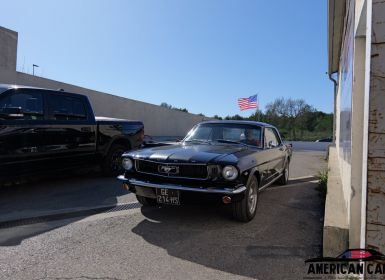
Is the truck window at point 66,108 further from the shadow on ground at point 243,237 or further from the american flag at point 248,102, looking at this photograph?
the american flag at point 248,102

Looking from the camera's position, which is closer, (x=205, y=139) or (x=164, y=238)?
(x=164, y=238)

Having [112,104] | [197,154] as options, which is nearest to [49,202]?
[197,154]

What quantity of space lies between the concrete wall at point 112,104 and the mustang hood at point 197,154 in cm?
1029

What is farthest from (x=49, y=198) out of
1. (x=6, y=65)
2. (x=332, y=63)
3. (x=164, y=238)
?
(x=332, y=63)

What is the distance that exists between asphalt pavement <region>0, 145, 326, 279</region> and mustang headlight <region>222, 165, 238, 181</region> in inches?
18.4

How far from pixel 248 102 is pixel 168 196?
2564 cm

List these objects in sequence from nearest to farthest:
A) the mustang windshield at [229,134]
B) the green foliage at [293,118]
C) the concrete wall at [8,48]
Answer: the mustang windshield at [229,134] < the concrete wall at [8,48] < the green foliage at [293,118]

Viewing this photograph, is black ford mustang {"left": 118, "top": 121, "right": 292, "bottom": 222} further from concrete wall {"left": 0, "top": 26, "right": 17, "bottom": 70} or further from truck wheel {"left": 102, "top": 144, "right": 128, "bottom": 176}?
concrete wall {"left": 0, "top": 26, "right": 17, "bottom": 70}

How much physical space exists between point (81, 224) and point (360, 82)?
3.91 m

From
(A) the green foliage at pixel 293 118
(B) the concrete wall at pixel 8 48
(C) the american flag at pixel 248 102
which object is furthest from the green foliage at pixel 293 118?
(B) the concrete wall at pixel 8 48

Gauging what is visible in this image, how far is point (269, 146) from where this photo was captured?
250 inches

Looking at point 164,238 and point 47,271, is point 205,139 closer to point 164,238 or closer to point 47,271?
point 164,238

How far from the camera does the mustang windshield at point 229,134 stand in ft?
19.6

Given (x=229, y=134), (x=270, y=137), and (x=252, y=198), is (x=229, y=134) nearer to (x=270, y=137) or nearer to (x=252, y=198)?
(x=270, y=137)
